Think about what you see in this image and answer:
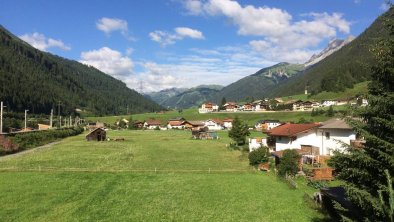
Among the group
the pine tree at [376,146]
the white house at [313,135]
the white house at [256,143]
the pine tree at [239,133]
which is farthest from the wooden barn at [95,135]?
the pine tree at [376,146]

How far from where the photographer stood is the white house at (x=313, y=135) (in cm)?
5528

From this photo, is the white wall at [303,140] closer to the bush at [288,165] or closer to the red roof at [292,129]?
the red roof at [292,129]

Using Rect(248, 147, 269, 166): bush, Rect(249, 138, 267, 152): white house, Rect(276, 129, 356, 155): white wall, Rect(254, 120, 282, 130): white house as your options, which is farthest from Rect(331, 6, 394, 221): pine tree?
Rect(254, 120, 282, 130): white house

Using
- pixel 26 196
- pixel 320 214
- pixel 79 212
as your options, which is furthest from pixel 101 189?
pixel 320 214

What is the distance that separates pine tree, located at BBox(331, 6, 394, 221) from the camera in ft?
50.7

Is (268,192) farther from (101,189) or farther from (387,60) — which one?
(387,60)

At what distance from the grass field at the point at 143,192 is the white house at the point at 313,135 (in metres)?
11.7

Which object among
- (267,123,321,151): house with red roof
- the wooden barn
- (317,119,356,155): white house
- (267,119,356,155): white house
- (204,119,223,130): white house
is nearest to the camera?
(317,119,356,155): white house

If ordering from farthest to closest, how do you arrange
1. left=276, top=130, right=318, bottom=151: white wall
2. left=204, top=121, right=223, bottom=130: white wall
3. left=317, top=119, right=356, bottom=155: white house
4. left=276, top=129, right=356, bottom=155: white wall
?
left=204, top=121, right=223, bottom=130: white wall, left=276, top=130, right=318, bottom=151: white wall, left=276, top=129, right=356, bottom=155: white wall, left=317, top=119, right=356, bottom=155: white house

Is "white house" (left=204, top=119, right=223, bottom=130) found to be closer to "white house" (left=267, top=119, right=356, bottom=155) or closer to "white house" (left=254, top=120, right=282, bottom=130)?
"white house" (left=254, top=120, right=282, bottom=130)

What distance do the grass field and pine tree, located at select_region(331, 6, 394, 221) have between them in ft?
35.5

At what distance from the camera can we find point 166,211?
2822 centimetres

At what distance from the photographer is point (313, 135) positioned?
6175 cm

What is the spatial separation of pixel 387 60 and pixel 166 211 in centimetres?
1836
